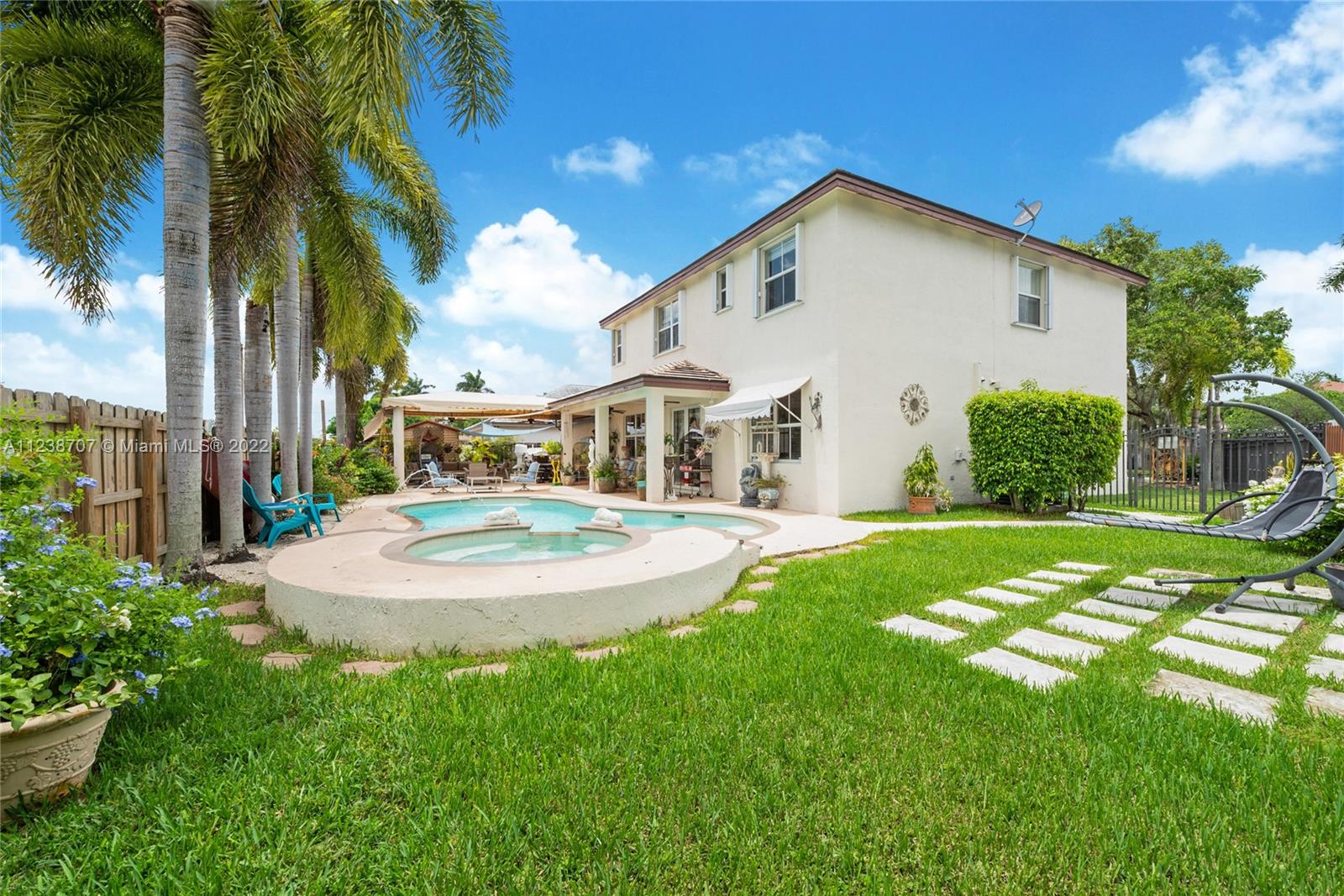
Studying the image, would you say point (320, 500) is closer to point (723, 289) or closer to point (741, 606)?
point (741, 606)

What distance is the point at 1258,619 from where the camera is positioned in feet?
17.6

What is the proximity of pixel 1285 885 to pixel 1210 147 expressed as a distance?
30.9 metres

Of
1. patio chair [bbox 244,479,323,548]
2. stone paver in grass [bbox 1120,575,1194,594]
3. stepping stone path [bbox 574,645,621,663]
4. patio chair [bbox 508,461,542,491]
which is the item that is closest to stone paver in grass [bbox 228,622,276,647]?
stepping stone path [bbox 574,645,621,663]

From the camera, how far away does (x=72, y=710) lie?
2650 mm

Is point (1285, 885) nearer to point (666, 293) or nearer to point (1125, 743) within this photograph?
point (1125, 743)

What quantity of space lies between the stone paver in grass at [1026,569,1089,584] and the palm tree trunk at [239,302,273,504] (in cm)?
1342

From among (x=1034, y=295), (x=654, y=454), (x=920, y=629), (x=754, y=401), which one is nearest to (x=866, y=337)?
(x=754, y=401)

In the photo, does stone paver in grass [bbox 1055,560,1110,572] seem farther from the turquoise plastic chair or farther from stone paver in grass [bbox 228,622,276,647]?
the turquoise plastic chair

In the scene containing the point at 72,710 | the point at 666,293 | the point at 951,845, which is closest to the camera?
the point at 951,845

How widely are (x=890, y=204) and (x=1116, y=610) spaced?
38.9 ft

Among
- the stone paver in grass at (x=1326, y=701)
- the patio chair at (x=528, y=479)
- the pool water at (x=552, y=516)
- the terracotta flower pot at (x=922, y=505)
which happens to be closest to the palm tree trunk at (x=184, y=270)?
the pool water at (x=552, y=516)

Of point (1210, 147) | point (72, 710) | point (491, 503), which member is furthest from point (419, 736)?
point (1210, 147)

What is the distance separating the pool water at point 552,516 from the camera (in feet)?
45.0

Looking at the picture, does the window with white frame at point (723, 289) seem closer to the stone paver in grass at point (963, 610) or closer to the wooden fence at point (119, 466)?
the stone paver in grass at point (963, 610)
